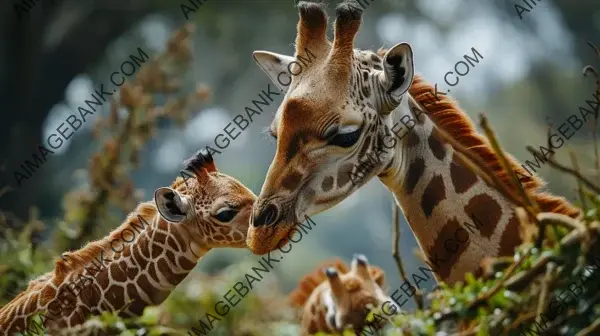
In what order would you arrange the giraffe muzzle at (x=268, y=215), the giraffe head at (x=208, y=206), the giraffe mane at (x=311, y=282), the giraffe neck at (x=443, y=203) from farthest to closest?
the giraffe mane at (x=311, y=282), the giraffe head at (x=208, y=206), the giraffe neck at (x=443, y=203), the giraffe muzzle at (x=268, y=215)

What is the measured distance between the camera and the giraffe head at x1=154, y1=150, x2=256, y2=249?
6.88 meters

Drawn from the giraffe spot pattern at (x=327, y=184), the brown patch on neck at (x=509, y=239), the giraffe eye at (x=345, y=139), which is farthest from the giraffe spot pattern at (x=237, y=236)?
the brown patch on neck at (x=509, y=239)

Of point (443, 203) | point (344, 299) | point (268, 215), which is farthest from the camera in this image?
point (344, 299)

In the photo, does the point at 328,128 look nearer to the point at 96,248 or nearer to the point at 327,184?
the point at 327,184

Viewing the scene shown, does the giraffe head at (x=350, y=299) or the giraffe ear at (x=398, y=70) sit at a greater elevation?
the giraffe ear at (x=398, y=70)

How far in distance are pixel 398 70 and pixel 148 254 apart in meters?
2.37

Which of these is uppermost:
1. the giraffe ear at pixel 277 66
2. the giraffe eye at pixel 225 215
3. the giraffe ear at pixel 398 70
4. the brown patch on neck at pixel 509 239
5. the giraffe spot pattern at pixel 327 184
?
the giraffe ear at pixel 277 66

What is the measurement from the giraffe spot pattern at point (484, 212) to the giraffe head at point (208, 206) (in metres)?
1.81

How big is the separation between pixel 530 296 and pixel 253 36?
32.0 m

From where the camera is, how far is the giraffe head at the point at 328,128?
5.43m

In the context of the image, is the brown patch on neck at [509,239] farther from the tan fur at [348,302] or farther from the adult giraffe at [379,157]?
the tan fur at [348,302]

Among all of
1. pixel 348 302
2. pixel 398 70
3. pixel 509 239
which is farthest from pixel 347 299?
pixel 398 70

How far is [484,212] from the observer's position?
561cm

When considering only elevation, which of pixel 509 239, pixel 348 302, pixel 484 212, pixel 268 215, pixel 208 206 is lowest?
pixel 348 302
